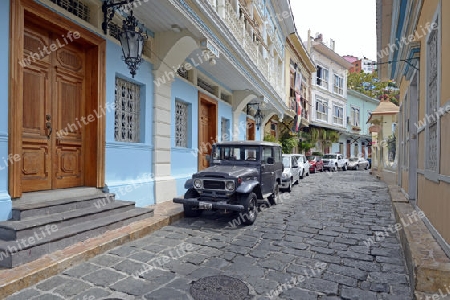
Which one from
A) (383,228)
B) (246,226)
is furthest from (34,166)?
(383,228)

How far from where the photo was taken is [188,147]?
→ 9.39 m

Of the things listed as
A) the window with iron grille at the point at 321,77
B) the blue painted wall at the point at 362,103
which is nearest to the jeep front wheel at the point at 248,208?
the window with iron grille at the point at 321,77

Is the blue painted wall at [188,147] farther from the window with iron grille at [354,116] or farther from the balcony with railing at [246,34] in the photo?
the window with iron grille at [354,116]

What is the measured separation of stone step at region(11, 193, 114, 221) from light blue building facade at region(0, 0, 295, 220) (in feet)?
0.44

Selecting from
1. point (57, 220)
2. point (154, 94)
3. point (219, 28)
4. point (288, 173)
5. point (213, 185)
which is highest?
point (219, 28)

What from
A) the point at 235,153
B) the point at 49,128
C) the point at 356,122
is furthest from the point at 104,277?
the point at 356,122

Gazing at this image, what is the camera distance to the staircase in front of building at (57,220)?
3506 mm

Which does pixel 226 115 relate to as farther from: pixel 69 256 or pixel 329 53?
pixel 329 53

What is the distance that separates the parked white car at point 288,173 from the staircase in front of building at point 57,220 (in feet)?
19.9

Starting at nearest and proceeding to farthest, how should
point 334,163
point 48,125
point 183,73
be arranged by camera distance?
1. point 48,125
2. point 183,73
3. point 334,163

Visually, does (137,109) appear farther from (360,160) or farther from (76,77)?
(360,160)

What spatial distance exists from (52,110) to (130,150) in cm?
185

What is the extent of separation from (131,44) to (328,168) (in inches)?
858

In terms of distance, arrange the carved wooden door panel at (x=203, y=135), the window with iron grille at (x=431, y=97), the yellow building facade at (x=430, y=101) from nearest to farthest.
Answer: the yellow building facade at (x=430, y=101)
the window with iron grille at (x=431, y=97)
the carved wooden door panel at (x=203, y=135)
